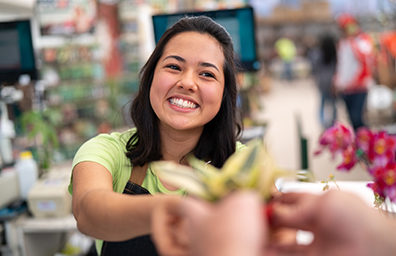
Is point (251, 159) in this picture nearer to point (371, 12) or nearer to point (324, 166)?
point (324, 166)

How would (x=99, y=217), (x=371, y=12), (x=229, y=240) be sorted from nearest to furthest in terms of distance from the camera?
(x=229, y=240)
(x=99, y=217)
(x=371, y=12)

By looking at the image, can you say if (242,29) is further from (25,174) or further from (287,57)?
(287,57)

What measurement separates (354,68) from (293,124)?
2920mm

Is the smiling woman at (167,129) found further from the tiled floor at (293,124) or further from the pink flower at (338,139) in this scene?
the tiled floor at (293,124)

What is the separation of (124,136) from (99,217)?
24.4 inches

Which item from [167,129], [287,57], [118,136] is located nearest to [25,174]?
[118,136]

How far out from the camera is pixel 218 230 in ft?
1.77

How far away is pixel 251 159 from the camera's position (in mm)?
660

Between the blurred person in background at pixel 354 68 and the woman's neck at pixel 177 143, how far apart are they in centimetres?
466

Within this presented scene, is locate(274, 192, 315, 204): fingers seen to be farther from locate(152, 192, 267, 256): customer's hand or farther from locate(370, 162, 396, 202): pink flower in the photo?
locate(370, 162, 396, 202): pink flower

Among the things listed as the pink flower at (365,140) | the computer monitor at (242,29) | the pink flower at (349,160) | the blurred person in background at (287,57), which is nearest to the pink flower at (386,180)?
the pink flower at (365,140)

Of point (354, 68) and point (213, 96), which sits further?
point (354, 68)

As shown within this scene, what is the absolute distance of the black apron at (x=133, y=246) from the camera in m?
1.39

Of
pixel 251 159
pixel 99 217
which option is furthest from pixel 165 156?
pixel 251 159
